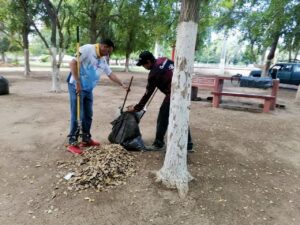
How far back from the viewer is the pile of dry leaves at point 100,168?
3.25 meters

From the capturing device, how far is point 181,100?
3082 millimetres

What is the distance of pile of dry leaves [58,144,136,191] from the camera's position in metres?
3.25

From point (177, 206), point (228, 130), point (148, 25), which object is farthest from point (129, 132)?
point (148, 25)

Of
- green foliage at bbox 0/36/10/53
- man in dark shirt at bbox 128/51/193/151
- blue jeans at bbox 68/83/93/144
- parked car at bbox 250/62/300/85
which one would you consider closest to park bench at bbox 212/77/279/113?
man in dark shirt at bbox 128/51/193/151

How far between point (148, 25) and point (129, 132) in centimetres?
1299

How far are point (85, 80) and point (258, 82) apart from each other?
23.7ft

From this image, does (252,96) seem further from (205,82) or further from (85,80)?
(85,80)

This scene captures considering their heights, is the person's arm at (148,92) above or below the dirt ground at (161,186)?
above

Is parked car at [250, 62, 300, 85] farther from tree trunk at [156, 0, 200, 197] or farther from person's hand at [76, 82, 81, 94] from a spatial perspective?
tree trunk at [156, 0, 200, 197]

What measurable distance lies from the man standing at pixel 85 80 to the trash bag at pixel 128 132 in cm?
51

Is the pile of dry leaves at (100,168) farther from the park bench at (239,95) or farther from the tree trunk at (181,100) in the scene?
the park bench at (239,95)

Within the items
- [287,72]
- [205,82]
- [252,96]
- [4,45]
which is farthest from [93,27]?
[4,45]

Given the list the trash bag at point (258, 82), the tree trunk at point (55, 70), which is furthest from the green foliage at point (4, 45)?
the trash bag at point (258, 82)

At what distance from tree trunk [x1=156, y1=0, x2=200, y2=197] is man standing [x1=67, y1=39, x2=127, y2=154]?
1.39 m
